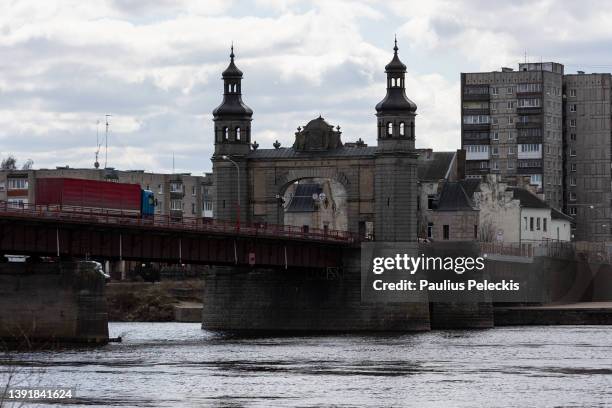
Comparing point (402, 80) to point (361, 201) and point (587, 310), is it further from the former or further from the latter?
point (587, 310)

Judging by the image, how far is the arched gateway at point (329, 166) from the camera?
156 meters

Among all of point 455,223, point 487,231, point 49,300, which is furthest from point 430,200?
point 49,300

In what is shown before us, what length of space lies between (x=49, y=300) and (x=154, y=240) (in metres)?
13.5

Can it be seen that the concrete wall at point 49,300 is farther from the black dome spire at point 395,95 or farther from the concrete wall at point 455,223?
the concrete wall at point 455,223

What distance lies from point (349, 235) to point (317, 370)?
164ft

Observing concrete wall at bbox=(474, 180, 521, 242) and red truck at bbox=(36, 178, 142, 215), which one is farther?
concrete wall at bbox=(474, 180, 521, 242)

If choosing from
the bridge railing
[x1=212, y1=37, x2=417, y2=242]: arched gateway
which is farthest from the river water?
[x1=212, y1=37, x2=417, y2=242]: arched gateway

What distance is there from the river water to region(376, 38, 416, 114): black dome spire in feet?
72.0

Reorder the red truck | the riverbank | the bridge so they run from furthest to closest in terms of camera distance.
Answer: the riverbank, the red truck, the bridge

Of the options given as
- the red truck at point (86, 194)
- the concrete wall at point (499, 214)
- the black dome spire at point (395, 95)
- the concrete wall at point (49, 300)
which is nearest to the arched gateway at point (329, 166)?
Result: the black dome spire at point (395, 95)

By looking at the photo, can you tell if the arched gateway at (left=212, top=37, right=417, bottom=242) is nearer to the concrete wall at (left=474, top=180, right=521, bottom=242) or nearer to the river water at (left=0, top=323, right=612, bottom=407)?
the river water at (left=0, top=323, right=612, bottom=407)

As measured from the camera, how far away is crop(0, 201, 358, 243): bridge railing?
12362cm

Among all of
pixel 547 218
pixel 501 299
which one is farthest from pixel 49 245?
pixel 547 218

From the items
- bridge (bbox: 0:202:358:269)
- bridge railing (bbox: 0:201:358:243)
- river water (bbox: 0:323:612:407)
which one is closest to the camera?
river water (bbox: 0:323:612:407)
